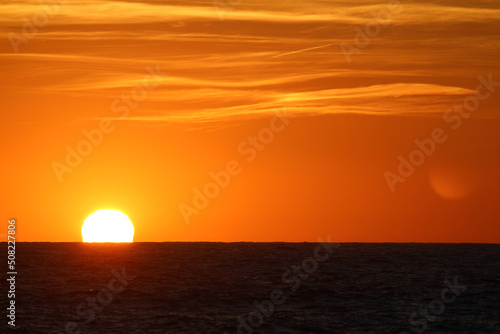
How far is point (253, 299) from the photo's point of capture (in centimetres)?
6106

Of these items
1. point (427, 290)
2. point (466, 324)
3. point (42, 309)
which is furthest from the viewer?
point (427, 290)

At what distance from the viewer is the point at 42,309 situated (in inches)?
2110

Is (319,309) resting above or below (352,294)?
below

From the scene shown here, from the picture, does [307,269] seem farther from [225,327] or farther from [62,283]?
[225,327]

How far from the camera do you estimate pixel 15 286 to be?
66250 millimetres

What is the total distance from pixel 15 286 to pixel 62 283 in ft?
18.9

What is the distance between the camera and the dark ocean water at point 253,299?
48.2 meters

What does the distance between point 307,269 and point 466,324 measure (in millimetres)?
43158

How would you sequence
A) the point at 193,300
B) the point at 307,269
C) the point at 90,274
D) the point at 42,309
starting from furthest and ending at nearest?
1. the point at 307,269
2. the point at 90,274
3. the point at 193,300
4. the point at 42,309

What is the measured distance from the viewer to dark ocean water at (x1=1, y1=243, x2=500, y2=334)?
4819 centimetres

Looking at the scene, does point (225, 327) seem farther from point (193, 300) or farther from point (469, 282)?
point (469, 282)

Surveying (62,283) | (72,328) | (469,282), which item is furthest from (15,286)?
(469,282)

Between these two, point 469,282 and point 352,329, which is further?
point 469,282

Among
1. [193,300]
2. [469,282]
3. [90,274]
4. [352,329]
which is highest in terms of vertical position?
[90,274]
